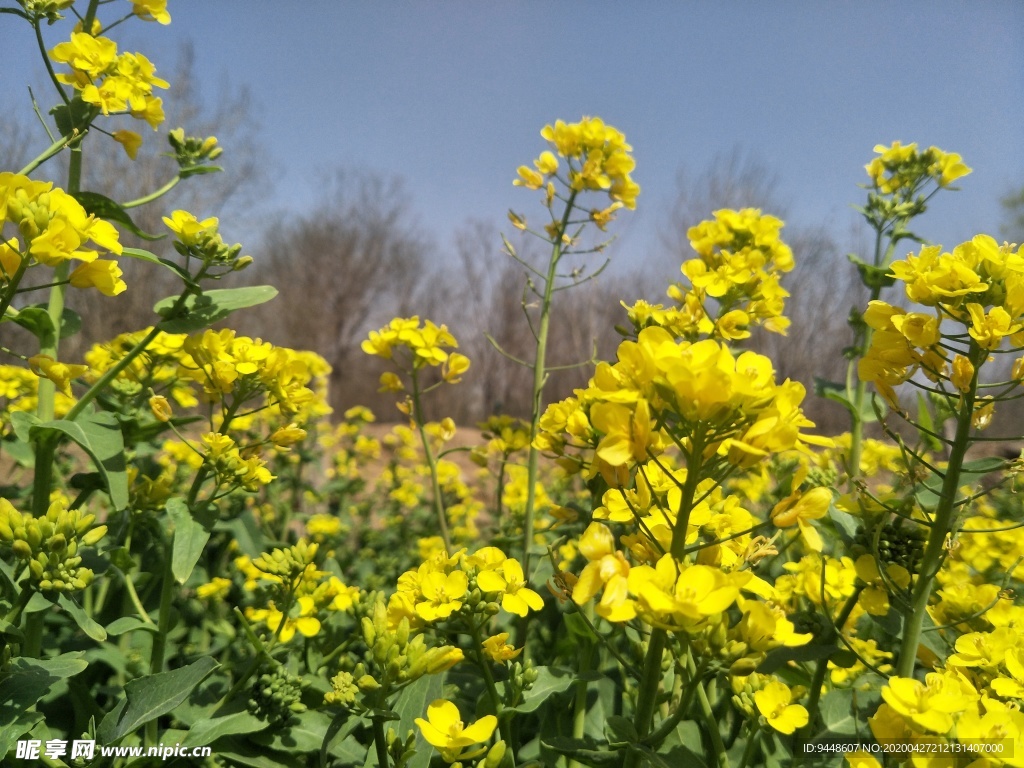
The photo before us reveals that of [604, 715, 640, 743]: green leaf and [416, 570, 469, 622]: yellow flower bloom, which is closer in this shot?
[604, 715, 640, 743]: green leaf

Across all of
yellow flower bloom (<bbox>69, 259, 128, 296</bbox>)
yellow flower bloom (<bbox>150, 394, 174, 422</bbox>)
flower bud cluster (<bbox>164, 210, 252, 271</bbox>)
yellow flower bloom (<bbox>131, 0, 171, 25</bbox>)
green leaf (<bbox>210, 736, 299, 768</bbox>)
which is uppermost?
yellow flower bloom (<bbox>131, 0, 171, 25</bbox>)

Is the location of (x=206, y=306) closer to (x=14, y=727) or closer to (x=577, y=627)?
(x=14, y=727)

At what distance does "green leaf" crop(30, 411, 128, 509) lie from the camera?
1.36 metres

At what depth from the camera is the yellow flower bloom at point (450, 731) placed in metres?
1.02

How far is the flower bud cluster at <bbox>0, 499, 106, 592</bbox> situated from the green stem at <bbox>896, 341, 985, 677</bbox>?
1.63 meters

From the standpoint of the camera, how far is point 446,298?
1964 cm

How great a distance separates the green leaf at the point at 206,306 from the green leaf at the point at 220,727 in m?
0.96

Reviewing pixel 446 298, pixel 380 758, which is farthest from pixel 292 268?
pixel 380 758

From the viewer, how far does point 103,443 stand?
143cm

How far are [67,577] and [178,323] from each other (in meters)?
0.65

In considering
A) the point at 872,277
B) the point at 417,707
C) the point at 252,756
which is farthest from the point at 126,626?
the point at 872,277

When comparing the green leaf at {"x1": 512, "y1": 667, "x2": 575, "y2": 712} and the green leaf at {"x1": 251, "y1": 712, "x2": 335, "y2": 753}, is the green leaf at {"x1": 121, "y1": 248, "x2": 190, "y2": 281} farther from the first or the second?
the green leaf at {"x1": 512, "y1": 667, "x2": 575, "y2": 712}

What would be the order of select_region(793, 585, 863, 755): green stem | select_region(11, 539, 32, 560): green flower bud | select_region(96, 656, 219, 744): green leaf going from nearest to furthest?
1. select_region(11, 539, 32, 560): green flower bud
2. select_region(96, 656, 219, 744): green leaf
3. select_region(793, 585, 863, 755): green stem

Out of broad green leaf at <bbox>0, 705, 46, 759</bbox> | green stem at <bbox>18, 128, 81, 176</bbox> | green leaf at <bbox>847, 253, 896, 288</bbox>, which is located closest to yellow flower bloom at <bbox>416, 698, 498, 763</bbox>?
broad green leaf at <bbox>0, 705, 46, 759</bbox>
